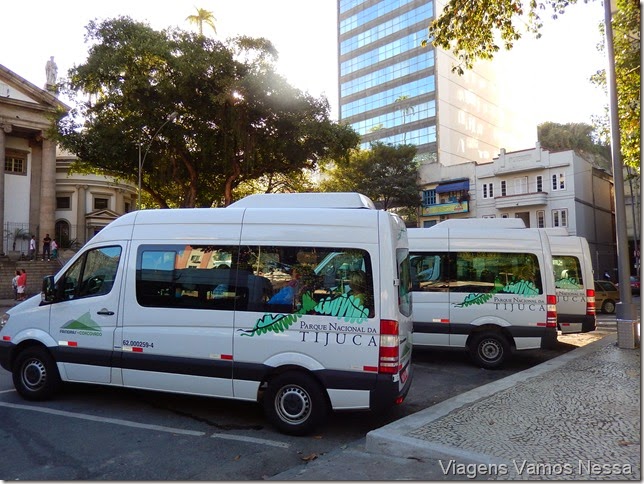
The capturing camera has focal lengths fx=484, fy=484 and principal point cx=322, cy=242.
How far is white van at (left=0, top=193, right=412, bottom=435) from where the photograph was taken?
16.8 feet

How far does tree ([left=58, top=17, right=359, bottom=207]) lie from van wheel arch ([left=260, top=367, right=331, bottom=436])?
675 inches

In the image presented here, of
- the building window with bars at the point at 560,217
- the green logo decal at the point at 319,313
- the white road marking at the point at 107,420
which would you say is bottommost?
the white road marking at the point at 107,420

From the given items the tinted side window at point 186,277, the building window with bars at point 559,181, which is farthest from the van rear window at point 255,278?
the building window with bars at point 559,181

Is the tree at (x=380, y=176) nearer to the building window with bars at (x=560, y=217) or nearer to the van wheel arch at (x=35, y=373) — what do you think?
the building window with bars at (x=560, y=217)

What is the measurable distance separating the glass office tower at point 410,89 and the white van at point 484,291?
1723 inches

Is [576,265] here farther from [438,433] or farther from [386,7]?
[386,7]

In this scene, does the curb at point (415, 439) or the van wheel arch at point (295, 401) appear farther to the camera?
the van wheel arch at point (295, 401)

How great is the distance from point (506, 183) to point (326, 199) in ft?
122

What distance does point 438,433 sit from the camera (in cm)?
461

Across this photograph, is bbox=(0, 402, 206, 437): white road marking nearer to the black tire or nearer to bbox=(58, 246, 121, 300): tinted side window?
the black tire

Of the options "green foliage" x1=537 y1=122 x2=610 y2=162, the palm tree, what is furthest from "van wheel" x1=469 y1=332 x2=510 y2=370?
"green foliage" x1=537 y1=122 x2=610 y2=162

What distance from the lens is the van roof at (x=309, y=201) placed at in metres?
5.80

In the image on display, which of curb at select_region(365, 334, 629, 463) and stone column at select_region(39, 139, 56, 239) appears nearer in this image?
curb at select_region(365, 334, 629, 463)

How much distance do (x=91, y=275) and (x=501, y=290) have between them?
681cm
